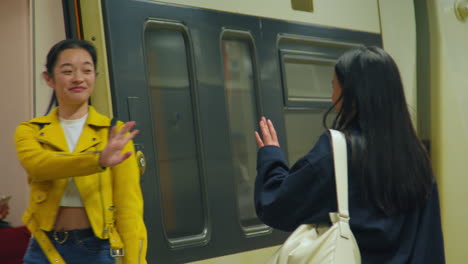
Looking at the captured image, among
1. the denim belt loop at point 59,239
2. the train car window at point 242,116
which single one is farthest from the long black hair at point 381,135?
the train car window at point 242,116

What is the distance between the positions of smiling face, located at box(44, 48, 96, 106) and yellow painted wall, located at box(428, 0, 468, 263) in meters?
2.28

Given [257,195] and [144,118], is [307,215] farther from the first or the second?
[144,118]

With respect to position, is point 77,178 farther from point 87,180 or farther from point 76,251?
point 76,251

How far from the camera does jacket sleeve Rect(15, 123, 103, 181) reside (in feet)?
5.92

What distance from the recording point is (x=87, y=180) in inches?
75.7

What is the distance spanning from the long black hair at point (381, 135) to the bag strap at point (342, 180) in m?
0.04

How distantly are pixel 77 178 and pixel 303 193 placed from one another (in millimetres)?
706

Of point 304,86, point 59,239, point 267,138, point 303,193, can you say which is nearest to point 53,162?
point 59,239

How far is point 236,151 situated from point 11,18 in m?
2.24

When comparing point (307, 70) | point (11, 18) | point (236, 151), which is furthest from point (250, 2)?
point (11, 18)

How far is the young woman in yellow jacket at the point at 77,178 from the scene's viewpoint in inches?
72.0

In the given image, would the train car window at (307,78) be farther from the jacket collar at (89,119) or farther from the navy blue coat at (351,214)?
the navy blue coat at (351,214)

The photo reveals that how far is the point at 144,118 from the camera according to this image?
2.36m

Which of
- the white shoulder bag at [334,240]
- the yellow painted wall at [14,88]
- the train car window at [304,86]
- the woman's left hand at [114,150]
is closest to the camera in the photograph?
the white shoulder bag at [334,240]
